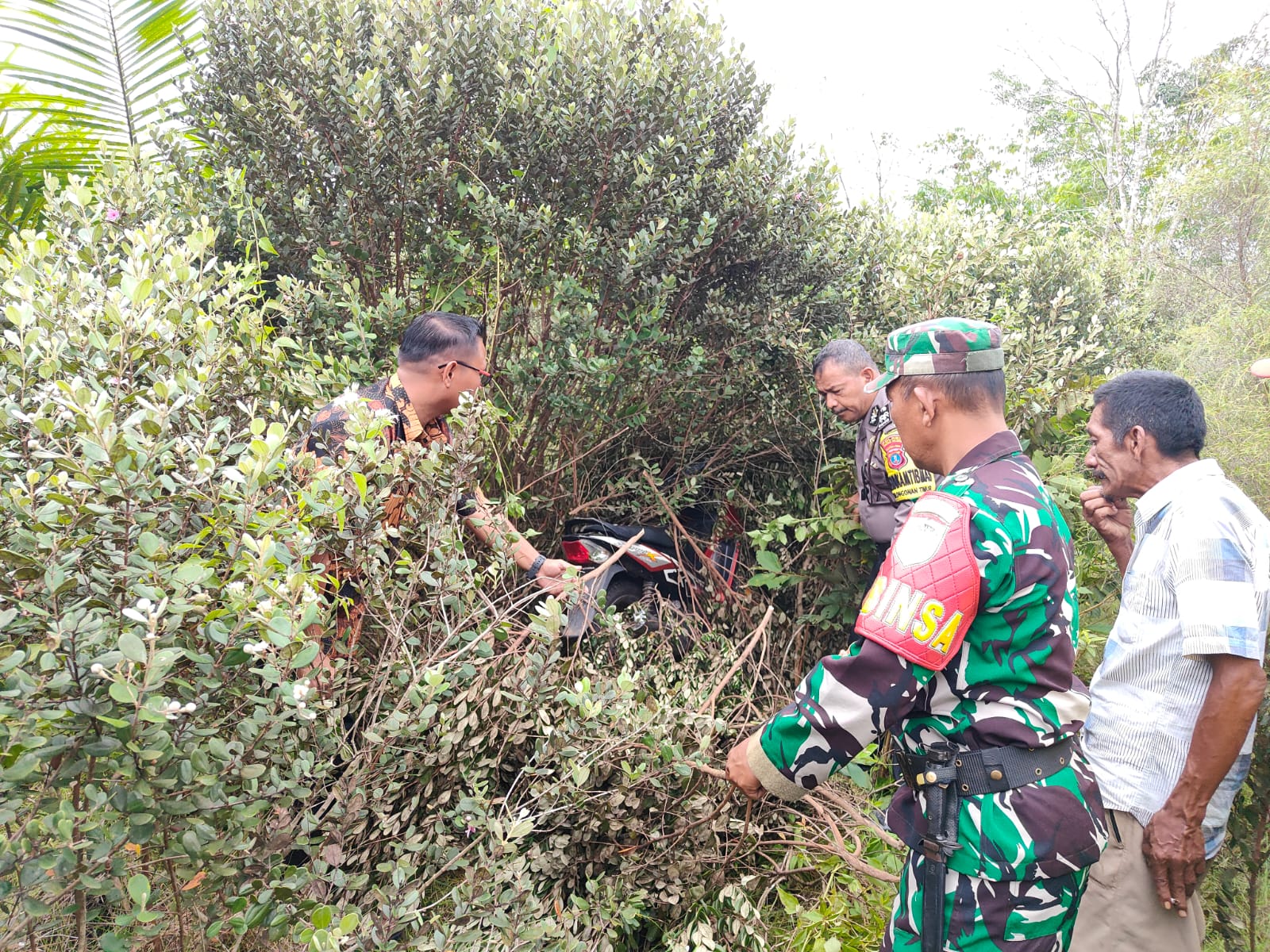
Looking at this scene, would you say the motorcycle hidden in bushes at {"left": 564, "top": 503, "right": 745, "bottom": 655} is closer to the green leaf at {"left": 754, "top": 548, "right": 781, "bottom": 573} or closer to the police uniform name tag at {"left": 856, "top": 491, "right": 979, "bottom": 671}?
the green leaf at {"left": 754, "top": 548, "right": 781, "bottom": 573}

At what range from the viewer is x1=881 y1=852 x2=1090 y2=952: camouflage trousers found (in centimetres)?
161

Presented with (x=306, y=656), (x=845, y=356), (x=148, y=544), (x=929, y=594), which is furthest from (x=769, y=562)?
(x=148, y=544)

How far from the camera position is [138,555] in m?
1.42

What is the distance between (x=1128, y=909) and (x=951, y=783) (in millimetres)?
784

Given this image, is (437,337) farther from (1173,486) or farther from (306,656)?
(1173,486)

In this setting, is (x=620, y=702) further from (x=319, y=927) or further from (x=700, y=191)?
(x=700, y=191)

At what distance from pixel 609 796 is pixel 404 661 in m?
0.78

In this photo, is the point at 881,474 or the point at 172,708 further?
the point at 881,474

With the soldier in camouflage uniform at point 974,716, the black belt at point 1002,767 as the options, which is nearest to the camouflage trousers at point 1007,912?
the soldier in camouflage uniform at point 974,716

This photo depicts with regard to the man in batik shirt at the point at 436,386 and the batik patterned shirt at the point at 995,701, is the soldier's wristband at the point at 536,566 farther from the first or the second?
the batik patterned shirt at the point at 995,701

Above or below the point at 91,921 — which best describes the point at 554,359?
above

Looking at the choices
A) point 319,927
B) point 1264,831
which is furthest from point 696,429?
point 319,927

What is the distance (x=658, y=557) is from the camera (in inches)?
178

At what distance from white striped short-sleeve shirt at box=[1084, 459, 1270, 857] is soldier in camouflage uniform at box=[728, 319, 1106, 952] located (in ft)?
1.24
